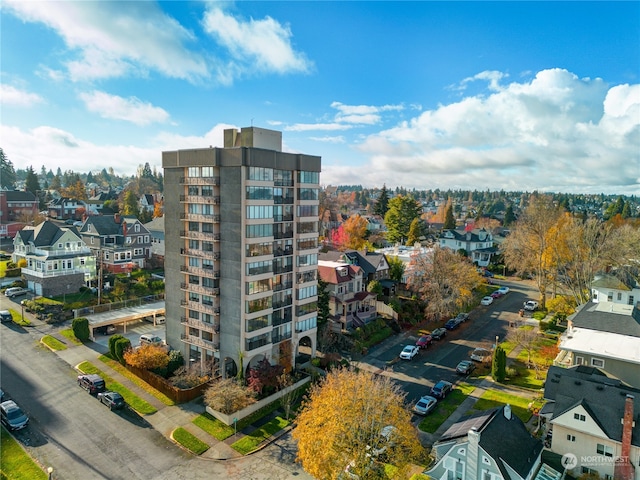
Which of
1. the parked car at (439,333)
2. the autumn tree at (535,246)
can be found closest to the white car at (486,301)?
the autumn tree at (535,246)

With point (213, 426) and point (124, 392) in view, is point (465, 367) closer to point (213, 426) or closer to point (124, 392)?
point (213, 426)

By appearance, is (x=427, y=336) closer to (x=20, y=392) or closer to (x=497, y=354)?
(x=497, y=354)

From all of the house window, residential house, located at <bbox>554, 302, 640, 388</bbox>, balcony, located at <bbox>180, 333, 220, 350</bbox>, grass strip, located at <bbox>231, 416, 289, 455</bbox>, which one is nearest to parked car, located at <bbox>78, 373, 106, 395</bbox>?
balcony, located at <bbox>180, 333, 220, 350</bbox>

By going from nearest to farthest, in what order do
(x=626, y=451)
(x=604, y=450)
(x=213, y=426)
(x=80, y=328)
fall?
(x=626, y=451) → (x=604, y=450) → (x=213, y=426) → (x=80, y=328)

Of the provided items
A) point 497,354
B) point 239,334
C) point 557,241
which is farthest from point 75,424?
point 557,241

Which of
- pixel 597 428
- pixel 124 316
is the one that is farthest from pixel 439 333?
pixel 124 316

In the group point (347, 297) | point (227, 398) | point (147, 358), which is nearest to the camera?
point (227, 398)
